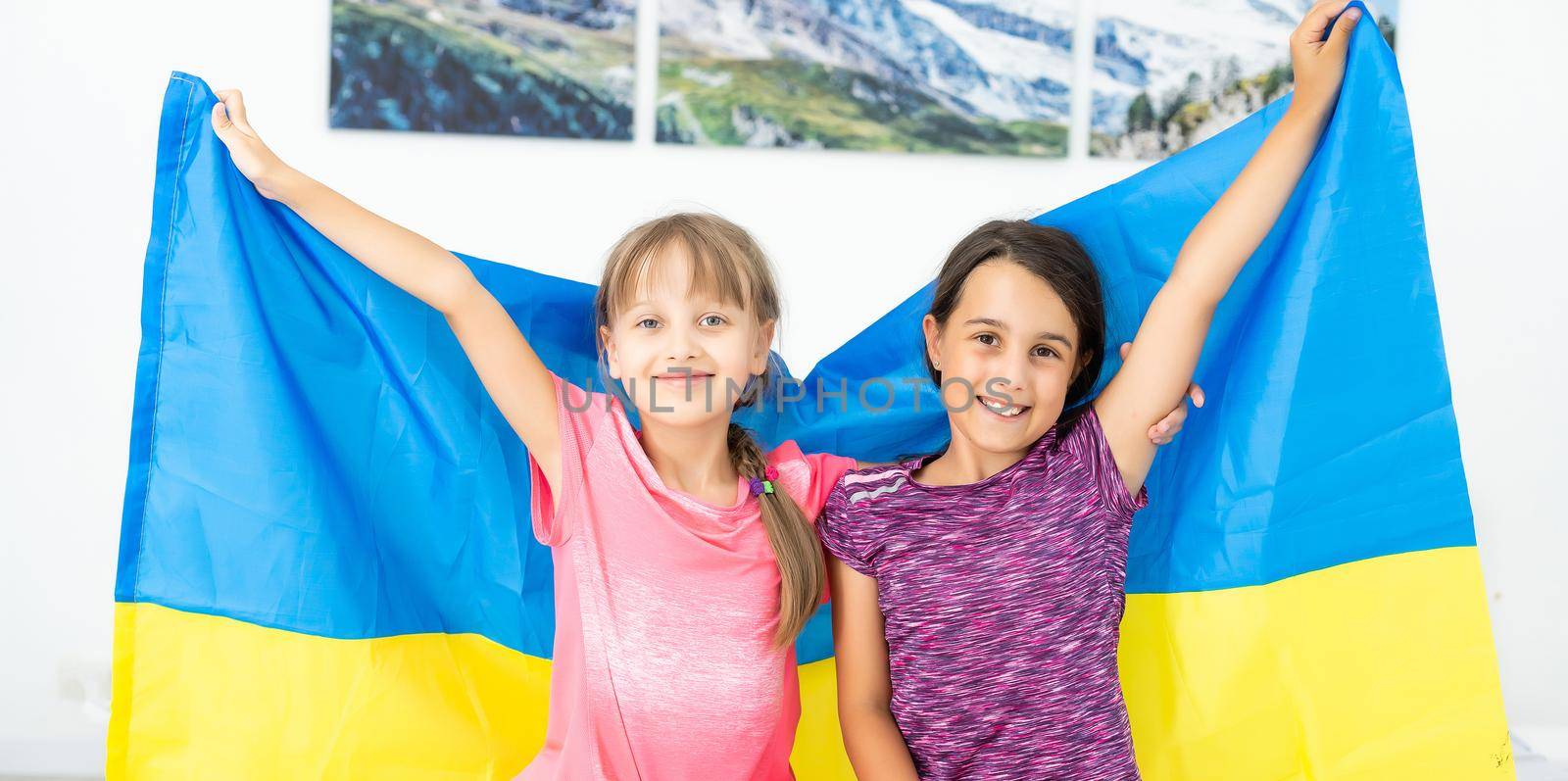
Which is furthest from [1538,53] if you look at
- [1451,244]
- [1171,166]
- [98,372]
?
[98,372]

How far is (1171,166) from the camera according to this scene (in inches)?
53.5

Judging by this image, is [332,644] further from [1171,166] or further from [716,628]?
[1171,166]

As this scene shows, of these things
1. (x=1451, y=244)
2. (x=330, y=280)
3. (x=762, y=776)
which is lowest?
(x=762, y=776)

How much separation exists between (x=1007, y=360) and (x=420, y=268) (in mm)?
628

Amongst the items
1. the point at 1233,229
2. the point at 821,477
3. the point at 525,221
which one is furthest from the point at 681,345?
the point at 525,221

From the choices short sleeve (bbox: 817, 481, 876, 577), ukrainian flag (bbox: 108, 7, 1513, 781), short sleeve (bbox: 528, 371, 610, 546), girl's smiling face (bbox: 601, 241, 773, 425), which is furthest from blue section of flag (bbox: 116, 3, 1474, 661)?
short sleeve (bbox: 817, 481, 876, 577)

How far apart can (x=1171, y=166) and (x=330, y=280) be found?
3.22 feet

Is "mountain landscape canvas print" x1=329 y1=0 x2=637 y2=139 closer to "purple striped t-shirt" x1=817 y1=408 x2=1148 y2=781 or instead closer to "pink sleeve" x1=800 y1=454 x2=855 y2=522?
"pink sleeve" x1=800 y1=454 x2=855 y2=522

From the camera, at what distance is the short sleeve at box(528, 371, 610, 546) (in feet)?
4.09

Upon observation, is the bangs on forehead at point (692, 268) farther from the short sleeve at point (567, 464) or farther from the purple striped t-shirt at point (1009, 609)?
the purple striped t-shirt at point (1009, 609)

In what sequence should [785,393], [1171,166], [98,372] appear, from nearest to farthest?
[1171,166] → [785,393] → [98,372]

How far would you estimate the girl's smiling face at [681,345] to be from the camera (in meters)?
1.24

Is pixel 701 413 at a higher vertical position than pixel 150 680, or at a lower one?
higher

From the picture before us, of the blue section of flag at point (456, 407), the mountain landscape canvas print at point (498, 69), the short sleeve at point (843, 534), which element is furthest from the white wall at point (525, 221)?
the short sleeve at point (843, 534)
